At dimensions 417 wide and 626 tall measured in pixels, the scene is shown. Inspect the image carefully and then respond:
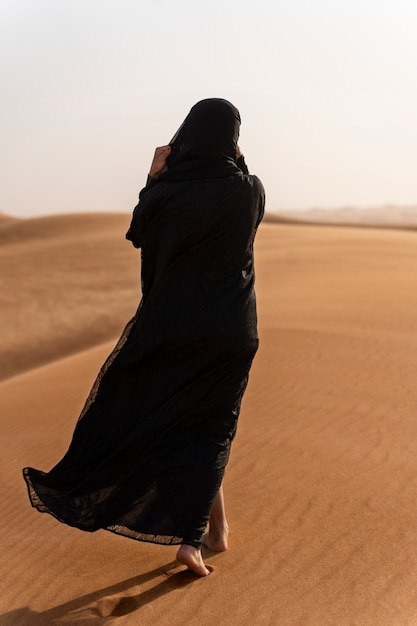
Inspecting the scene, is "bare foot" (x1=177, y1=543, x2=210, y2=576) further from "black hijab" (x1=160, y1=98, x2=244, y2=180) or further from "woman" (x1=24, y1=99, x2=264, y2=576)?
"black hijab" (x1=160, y1=98, x2=244, y2=180)

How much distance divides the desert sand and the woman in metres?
0.33

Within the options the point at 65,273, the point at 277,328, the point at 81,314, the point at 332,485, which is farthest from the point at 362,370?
the point at 65,273

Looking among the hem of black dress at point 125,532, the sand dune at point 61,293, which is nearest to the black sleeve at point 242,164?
the hem of black dress at point 125,532

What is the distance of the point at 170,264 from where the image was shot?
434cm

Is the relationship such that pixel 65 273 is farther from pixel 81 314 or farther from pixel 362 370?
pixel 362 370

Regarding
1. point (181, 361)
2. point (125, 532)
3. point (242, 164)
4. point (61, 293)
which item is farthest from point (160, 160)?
point (61, 293)

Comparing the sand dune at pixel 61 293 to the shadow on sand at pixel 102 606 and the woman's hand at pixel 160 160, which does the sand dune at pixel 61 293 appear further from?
the woman's hand at pixel 160 160

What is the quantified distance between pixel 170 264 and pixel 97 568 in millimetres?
1637

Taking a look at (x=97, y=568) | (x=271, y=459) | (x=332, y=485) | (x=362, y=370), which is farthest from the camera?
(x=362, y=370)

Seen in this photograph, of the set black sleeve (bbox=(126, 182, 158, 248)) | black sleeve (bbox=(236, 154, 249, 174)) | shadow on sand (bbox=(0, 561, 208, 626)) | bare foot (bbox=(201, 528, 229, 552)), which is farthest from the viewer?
bare foot (bbox=(201, 528, 229, 552))

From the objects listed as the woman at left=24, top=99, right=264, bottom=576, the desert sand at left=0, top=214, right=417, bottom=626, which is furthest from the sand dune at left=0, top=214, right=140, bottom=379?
the woman at left=24, top=99, right=264, bottom=576

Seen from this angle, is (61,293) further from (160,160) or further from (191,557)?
(191,557)

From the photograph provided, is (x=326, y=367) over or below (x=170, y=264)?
below

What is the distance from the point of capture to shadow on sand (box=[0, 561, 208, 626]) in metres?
4.09
